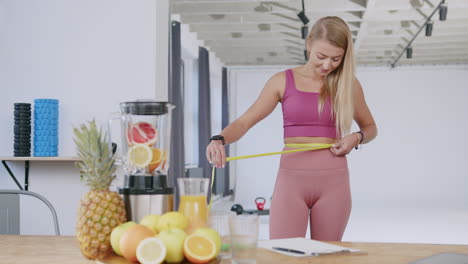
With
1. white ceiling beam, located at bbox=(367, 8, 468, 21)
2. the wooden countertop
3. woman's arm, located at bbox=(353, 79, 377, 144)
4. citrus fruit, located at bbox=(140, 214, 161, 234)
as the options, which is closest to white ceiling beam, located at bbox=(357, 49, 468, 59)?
white ceiling beam, located at bbox=(367, 8, 468, 21)

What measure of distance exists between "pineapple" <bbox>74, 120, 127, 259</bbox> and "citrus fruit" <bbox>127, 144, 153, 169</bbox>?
67 millimetres

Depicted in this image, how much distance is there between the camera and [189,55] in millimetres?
9805

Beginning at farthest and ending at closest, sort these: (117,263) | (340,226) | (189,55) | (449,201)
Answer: (449,201) < (189,55) < (340,226) < (117,263)

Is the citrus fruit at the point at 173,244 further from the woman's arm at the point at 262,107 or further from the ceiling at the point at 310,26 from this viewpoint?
the ceiling at the point at 310,26

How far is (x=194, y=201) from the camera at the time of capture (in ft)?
4.49

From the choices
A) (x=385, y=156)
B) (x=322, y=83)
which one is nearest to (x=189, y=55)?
(x=385, y=156)

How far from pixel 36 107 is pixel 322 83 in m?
2.36

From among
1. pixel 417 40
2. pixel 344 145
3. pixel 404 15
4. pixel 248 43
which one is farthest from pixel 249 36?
pixel 344 145

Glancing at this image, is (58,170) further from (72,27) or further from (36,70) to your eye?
(72,27)

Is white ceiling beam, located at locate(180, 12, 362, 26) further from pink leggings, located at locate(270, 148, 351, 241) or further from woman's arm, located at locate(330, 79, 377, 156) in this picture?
pink leggings, located at locate(270, 148, 351, 241)

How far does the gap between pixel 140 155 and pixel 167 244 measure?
300mm

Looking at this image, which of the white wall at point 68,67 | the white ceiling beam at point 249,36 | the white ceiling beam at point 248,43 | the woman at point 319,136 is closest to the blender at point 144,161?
the woman at point 319,136

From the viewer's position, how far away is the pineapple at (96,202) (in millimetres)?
1310

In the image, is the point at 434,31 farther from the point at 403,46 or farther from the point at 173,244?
the point at 173,244
